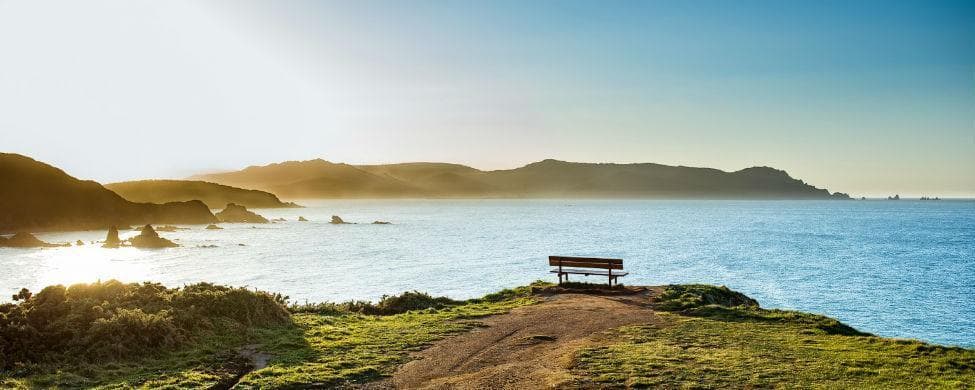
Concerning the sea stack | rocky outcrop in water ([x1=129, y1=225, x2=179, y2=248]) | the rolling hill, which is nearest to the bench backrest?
rocky outcrop in water ([x1=129, y1=225, x2=179, y2=248])

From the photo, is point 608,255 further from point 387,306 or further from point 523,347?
point 523,347

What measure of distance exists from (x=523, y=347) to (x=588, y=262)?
11.3 m

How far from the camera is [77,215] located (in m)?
111

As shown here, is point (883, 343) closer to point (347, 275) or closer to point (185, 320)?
point (185, 320)

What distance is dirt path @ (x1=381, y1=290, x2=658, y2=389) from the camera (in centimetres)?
1147

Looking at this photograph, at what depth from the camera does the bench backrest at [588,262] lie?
24203mm

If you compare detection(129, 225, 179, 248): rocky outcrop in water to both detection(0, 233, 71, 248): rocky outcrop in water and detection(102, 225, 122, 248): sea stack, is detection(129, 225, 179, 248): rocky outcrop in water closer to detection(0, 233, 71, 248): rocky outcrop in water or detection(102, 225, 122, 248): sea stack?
detection(102, 225, 122, 248): sea stack

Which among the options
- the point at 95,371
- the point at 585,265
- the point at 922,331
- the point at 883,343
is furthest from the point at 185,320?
the point at 922,331

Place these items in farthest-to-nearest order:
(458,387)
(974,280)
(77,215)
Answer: (77,215) < (974,280) < (458,387)

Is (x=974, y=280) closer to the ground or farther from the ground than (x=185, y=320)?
closer to the ground

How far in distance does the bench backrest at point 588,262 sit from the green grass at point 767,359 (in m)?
7.42

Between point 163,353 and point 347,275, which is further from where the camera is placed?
point 347,275

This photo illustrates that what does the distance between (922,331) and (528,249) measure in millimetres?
46349

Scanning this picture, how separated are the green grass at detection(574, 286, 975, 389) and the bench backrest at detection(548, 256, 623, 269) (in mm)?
7422
